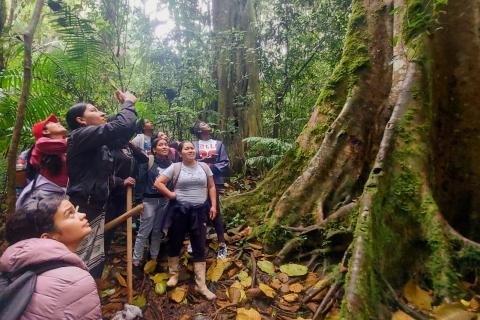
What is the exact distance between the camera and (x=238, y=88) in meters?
9.10

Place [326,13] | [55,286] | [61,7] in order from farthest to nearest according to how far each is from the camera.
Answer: [326,13] < [61,7] < [55,286]

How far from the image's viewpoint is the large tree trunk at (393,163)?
2705mm

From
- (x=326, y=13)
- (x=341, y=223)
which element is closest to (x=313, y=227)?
(x=341, y=223)

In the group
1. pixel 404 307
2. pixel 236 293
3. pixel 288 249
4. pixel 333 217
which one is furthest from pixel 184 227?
pixel 404 307

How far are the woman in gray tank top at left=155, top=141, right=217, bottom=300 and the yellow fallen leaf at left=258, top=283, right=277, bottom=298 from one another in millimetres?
695

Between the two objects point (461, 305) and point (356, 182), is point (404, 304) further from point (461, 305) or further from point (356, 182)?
point (356, 182)

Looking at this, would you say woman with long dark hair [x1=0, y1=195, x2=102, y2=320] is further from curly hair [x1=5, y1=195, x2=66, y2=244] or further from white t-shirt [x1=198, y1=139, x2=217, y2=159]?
white t-shirt [x1=198, y1=139, x2=217, y2=159]

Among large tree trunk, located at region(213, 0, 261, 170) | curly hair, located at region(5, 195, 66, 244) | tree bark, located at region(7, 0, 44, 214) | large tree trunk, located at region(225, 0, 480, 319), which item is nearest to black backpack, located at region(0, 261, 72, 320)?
curly hair, located at region(5, 195, 66, 244)

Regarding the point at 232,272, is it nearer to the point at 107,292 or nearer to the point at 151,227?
the point at 151,227

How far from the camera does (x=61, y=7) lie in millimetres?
4434

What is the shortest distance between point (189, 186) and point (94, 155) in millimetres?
1218

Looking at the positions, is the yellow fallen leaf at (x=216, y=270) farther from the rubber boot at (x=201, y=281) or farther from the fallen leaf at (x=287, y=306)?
the fallen leaf at (x=287, y=306)

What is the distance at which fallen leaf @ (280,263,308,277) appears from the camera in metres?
3.61

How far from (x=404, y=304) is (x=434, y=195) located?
3.68 feet
